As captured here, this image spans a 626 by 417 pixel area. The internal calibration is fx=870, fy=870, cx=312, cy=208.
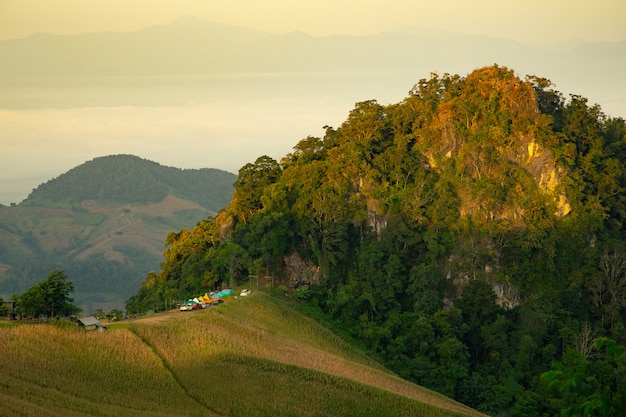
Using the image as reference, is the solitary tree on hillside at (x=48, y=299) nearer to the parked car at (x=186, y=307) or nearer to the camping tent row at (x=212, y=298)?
the parked car at (x=186, y=307)

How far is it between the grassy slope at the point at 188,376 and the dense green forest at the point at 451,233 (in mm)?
9909

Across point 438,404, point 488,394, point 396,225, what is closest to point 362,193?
point 396,225

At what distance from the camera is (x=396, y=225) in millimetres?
58594

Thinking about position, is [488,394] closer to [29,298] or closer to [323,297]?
[323,297]

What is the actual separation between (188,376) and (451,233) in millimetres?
25573

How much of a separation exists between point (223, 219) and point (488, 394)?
74.1ft

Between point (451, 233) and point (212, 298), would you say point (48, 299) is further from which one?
point (451, 233)

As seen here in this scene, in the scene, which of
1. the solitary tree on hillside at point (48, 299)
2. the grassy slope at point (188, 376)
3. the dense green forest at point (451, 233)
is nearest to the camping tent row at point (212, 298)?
the dense green forest at point (451, 233)

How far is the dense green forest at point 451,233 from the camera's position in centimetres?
5403

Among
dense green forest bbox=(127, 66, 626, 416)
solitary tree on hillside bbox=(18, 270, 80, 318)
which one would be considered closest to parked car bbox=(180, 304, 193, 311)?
dense green forest bbox=(127, 66, 626, 416)

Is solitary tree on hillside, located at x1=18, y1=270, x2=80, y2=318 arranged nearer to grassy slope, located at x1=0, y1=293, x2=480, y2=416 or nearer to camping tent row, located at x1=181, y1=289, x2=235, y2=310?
grassy slope, located at x1=0, y1=293, x2=480, y2=416

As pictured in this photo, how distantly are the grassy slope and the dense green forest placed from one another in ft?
32.5

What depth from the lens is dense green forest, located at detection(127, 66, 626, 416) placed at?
54.0 meters

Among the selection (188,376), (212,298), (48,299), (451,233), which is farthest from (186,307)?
(451,233)
